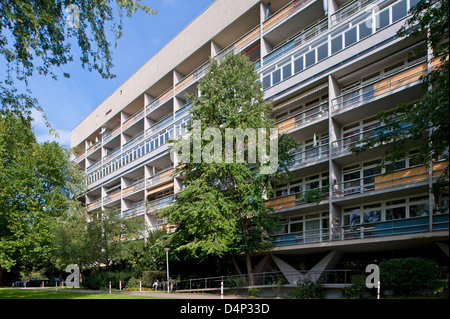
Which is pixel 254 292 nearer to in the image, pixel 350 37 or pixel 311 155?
pixel 311 155

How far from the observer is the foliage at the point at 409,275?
51.3 feet

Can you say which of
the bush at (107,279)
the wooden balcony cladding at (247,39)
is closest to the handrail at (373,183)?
the wooden balcony cladding at (247,39)

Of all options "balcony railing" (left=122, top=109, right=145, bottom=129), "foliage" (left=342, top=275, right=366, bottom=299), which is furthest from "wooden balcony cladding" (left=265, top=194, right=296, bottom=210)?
"balcony railing" (left=122, top=109, right=145, bottom=129)

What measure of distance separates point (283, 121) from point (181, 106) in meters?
14.3

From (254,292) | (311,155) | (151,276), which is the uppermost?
(311,155)

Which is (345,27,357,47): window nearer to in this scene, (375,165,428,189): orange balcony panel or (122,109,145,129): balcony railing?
(375,165,428,189): orange balcony panel

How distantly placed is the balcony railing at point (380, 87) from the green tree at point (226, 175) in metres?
3.82

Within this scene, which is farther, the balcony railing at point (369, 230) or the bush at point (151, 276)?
the bush at point (151, 276)

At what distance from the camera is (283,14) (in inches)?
1064

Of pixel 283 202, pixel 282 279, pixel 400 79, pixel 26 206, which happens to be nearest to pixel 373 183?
pixel 400 79

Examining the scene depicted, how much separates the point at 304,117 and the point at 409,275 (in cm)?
1205

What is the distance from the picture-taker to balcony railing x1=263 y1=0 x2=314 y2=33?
26094 mm

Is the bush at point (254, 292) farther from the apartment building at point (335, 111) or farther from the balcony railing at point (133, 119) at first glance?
the balcony railing at point (133, 119)
